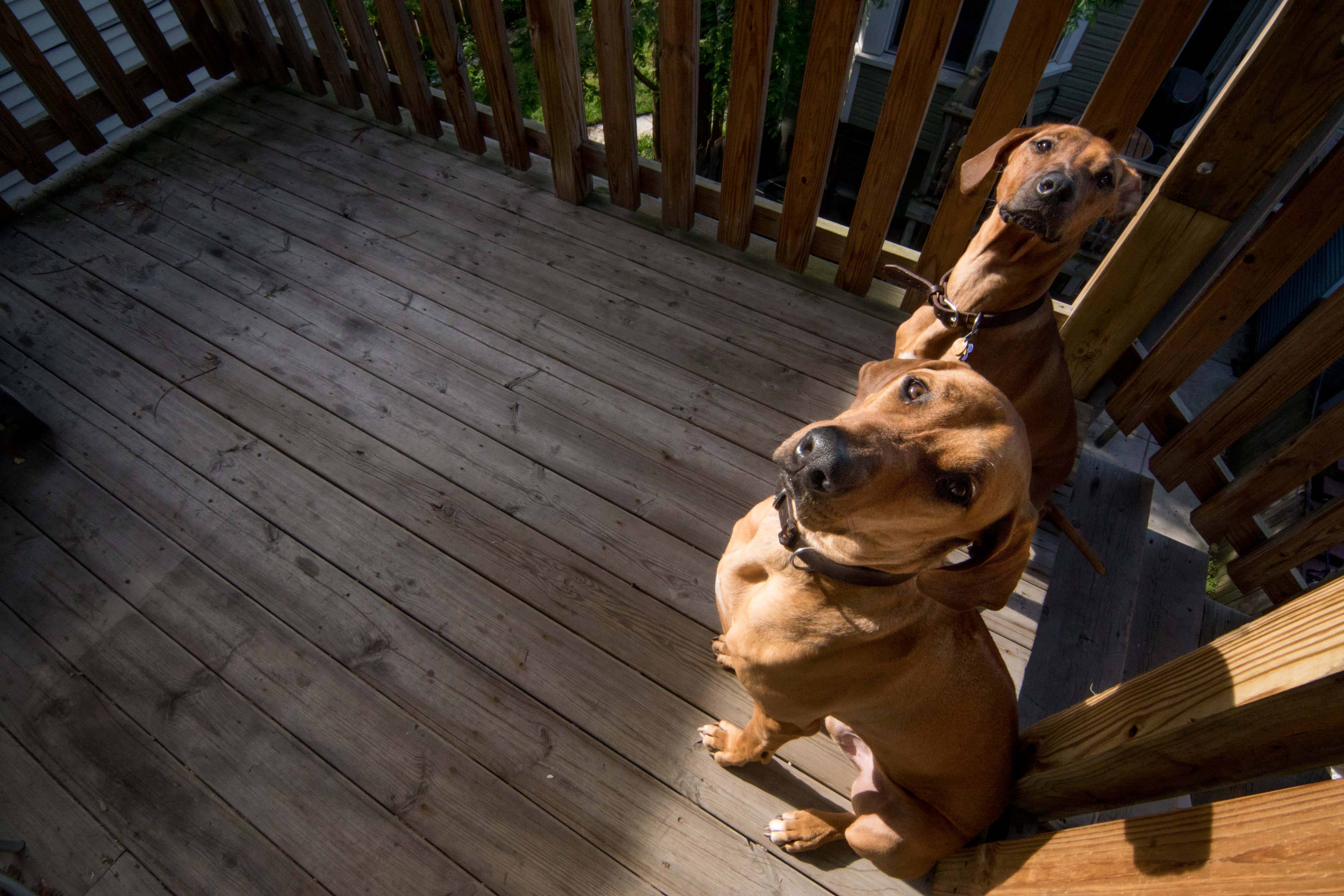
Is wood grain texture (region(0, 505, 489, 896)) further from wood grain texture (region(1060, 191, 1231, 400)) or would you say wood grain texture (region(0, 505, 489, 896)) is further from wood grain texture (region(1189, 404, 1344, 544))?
wood grain texture (region(1189, 404, 1344, 544))

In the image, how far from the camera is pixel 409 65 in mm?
3779

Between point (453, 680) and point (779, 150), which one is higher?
point (453, 680)

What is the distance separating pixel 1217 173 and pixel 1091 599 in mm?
1464

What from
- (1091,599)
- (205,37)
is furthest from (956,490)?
(205,37)

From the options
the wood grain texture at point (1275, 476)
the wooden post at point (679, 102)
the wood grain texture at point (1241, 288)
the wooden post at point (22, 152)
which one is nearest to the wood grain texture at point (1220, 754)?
the wood grain texture at point (1275, 476)

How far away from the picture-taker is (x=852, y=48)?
262 centimetres

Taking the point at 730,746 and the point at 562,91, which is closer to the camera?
the point at 730,746

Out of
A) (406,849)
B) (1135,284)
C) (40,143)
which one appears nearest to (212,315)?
(40,143)

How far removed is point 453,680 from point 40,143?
13.6 ft

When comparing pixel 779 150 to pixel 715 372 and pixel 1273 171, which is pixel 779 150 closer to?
pixel 715 372

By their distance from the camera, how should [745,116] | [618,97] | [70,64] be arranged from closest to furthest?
[745,116]
[618,97]
[70,64]

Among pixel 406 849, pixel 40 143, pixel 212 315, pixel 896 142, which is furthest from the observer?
pixel 40 143

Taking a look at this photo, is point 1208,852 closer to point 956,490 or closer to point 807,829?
point 956,490

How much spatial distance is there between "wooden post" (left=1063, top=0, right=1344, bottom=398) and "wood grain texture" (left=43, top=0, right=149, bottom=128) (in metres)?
5.26
